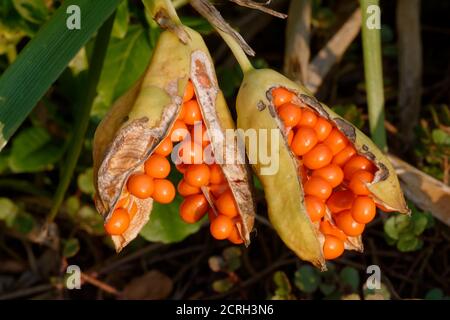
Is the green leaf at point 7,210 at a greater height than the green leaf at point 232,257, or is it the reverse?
the green leaf at point 7,210

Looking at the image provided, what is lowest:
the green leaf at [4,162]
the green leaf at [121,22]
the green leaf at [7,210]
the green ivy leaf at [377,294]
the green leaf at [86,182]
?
the green ivy leaf at [377,294]

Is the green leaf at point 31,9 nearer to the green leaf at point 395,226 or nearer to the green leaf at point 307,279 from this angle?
the green leaf at point 307,279

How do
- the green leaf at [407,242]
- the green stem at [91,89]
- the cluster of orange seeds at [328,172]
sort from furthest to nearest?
the green leaf at [407,242], the green stem at [91,89], the cluster of orange seeds at [328,172]

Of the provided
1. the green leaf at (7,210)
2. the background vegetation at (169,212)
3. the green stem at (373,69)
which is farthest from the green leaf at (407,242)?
the green leaf at (7,210)

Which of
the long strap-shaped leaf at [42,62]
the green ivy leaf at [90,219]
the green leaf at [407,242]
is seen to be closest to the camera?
the long strap-shaped leaf at [42,62]

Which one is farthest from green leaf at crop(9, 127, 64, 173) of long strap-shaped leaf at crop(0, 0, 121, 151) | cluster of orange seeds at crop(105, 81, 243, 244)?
long strap-shaped leaf at crop(0, 0, 121, 151)

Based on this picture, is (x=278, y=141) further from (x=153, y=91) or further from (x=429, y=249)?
(x=429, y=249)
